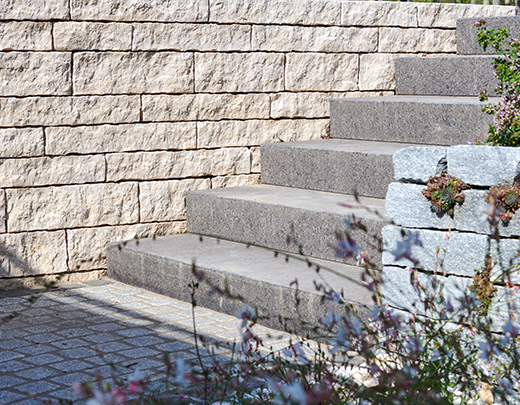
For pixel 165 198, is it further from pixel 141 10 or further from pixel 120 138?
pixel 141 10

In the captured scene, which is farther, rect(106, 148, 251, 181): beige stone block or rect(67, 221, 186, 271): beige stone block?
rect(106, 148, 251, 181): beige stone block

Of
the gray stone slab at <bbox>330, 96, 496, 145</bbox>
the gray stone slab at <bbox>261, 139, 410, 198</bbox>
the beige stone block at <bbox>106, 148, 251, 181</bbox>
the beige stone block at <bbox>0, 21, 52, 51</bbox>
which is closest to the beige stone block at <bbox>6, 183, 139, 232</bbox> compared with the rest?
the beige stone block at <bbox>106, 148, 251, 181</bbox>

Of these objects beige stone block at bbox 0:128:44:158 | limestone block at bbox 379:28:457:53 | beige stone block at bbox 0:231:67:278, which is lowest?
beige stone block at bbox 0:231:67:278

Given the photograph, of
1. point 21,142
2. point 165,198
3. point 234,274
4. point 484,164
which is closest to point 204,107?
point 165,198

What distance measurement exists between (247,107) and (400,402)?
173 inches

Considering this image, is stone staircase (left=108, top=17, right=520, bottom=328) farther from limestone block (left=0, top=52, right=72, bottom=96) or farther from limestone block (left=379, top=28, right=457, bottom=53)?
limestone block (left=0, top=52, right=72, bottom=96)

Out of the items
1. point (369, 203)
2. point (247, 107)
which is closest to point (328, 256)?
point (369, 203)

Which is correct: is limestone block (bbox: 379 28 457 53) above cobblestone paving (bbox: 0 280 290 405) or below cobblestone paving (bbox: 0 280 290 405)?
above

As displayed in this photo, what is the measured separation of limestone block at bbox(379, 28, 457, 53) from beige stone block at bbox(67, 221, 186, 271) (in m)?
2.70

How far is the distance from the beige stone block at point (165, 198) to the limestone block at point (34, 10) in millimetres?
1316

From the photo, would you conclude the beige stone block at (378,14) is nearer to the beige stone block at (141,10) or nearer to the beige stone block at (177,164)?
the beige stone block at (141,10)

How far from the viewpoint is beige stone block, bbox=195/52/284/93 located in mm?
5395

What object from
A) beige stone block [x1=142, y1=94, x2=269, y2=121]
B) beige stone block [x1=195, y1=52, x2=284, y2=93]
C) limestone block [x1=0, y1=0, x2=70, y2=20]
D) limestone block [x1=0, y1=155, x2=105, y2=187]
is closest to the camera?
limestone block [x1=0, y1=0, x2=70, y2=20]

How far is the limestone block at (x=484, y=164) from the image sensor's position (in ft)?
9.43
